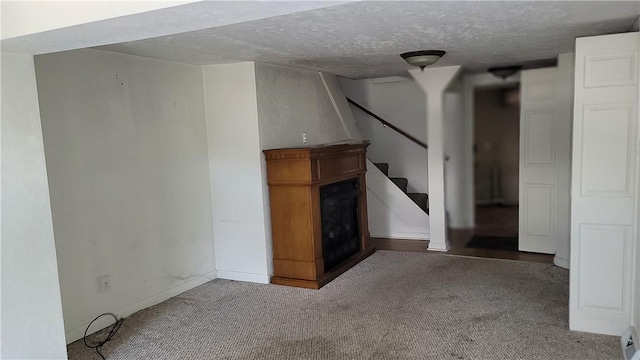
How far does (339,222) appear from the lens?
13.5ft

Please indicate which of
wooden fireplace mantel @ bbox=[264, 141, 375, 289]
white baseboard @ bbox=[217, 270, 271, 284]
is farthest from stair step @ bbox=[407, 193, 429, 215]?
white baseboard @ bbox=[217, 270, 271, 284]

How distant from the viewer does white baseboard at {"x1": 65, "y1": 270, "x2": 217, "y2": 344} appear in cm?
283

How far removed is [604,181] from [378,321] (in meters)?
1.53

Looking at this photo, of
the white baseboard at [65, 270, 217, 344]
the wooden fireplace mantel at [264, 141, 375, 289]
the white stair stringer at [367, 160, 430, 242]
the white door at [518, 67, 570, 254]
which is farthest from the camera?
the white stair stringer at [367, 160, 430, 242]

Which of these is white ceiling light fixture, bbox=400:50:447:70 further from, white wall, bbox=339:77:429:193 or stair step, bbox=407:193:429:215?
stair step, bbox=407:193:429:215

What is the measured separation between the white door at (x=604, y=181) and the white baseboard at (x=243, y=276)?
2209 millimetres

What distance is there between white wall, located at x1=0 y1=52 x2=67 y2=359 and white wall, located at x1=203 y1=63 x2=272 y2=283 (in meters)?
1.68

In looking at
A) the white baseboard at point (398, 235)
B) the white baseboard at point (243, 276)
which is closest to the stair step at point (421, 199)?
the white baseboard at point (398, 235)

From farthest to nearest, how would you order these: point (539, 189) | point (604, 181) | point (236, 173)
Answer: point (539, 189)
point (236, 173)
point (604, 181)

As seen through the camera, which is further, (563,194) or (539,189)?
(539,189)

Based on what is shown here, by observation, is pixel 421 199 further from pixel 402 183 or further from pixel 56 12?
pixel 56 12

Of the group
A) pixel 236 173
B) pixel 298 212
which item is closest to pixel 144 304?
pixel 236 173

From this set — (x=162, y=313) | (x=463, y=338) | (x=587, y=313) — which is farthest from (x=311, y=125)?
(x=587, y=313)

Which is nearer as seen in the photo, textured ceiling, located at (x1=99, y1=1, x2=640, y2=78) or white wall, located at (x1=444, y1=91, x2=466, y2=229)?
white wall, located at (x1=444, y1=91, x2=466, y2=229)
